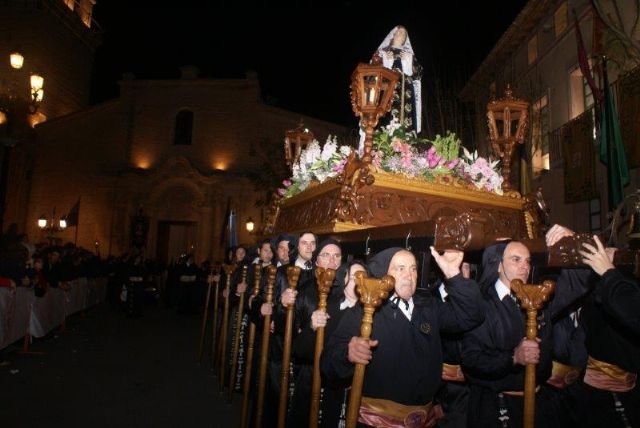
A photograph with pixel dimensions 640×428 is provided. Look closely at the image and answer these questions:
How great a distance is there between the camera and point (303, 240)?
14.3 feet

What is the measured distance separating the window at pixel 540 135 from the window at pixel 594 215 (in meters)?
2.39

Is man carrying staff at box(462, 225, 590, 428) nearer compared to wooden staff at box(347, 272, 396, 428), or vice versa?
wooden staff at box(347, 272, 396, 428)

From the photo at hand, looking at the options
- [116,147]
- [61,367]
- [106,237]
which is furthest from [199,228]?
[61,367]

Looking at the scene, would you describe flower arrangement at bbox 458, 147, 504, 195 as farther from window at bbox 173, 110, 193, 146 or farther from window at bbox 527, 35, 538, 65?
window at bbox 173, 110, 193, 146

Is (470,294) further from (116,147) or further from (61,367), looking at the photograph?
(116,147)

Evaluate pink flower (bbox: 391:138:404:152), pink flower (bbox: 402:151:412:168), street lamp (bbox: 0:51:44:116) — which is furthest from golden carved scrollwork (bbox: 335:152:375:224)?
street lamp (bbox: 0:51:44:116)

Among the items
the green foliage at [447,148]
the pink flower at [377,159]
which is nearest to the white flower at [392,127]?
the green foliage at [447,148]

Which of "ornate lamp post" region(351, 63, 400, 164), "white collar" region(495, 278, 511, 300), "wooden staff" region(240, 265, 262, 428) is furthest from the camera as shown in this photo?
"wooden staff" region(240, 265, 262, 428)

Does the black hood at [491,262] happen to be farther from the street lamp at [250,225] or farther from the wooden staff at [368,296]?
the street lamp at [250,225]

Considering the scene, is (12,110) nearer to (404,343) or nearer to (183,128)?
(404,343)

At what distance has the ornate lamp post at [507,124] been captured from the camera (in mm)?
5246

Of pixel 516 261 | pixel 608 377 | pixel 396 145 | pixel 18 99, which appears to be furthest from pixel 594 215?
pixel 18 99

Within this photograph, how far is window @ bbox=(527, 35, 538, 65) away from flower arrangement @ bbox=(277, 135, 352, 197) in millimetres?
13381

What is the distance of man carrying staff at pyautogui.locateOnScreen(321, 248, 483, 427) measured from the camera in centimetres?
253
